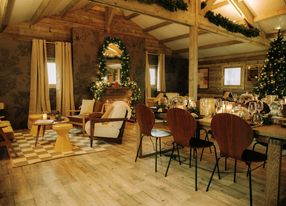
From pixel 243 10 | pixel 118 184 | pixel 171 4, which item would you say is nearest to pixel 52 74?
pixel 171 4

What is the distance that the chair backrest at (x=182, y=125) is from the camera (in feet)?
8.22

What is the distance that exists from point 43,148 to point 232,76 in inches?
310

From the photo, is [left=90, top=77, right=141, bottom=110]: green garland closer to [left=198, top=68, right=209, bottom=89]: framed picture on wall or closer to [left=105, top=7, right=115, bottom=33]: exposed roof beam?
[left=105, top=7, right=115, bottom=33]: exposed roof beam

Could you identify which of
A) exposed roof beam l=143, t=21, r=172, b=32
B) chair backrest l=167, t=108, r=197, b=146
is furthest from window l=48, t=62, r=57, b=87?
chair backrest l=167, t=108, r=197, b=146

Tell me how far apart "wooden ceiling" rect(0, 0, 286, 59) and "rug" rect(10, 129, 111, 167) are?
2.63 m

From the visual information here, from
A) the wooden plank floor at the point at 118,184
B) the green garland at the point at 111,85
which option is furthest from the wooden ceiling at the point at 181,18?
the wooden plank floor at the point at 118,184

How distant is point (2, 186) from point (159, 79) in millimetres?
7336

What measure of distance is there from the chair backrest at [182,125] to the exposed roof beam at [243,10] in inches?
215

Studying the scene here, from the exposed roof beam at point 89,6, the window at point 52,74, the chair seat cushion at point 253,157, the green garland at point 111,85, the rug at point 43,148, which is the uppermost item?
the exposed roof beam at point 89,6

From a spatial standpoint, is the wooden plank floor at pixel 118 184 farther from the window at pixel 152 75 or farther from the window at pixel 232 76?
the window at pixel 232 76

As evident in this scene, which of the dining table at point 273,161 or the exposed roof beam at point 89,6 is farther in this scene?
the exposed roof beam at point 89,6

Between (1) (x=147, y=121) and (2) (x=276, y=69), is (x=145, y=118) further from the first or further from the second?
(2) (x=276, y=69)

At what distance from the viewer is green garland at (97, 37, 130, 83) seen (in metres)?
7.35

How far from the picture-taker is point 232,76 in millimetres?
9289
